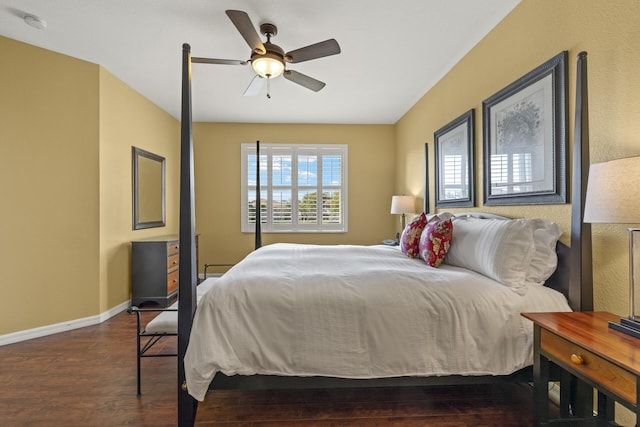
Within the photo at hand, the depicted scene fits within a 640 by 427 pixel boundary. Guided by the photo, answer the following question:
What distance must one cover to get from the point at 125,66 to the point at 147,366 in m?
2.91

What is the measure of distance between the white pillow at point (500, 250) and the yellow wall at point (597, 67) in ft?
1.00

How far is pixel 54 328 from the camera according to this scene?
2924 mm

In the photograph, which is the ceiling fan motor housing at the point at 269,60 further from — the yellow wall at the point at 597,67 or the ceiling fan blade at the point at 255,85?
the yellow wall at the point at 597,67

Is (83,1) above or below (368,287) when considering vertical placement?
above

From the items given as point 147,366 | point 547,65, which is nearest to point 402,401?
point 147,366

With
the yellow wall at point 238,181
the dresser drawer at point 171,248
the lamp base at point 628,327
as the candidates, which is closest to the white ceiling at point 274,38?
the yellow wall at point 238,181

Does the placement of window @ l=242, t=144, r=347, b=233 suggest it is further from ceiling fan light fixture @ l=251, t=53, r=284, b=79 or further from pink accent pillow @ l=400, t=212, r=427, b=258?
ceiling fan light fixture @ l=251, t=53, r=284, b=79

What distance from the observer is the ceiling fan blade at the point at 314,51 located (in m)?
2.16

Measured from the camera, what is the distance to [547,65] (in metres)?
1.90

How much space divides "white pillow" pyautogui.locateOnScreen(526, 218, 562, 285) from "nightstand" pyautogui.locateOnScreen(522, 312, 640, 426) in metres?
0.32

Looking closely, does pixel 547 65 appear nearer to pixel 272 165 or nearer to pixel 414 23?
pixel 414 23

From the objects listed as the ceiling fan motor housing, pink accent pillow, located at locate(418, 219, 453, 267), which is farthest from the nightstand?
the ceiling fan motor housing

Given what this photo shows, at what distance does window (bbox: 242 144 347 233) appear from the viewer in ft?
16.8

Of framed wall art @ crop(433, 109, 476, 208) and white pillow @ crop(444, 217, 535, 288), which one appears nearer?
white pillow @ crop(444, 217, 535, 288)
